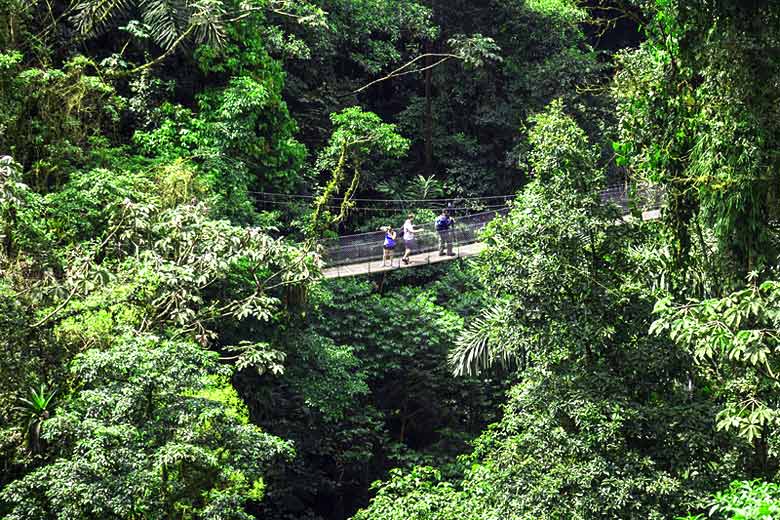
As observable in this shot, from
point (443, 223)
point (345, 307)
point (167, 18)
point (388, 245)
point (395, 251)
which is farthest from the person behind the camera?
point (443, 223)

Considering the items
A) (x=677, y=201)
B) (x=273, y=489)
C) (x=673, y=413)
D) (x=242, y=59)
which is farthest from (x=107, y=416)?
(x=242, y=59)

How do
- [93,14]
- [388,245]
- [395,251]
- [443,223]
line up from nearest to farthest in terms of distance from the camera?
[93,14] → [388,245] → [395,251] → [443,223]

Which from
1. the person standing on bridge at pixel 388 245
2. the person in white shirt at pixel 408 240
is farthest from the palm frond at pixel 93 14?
the person in white shirt at pixel 408 240

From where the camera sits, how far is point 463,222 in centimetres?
2106

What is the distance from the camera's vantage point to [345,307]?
62.2 ft

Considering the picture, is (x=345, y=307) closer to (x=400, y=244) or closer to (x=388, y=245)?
(x=388, y=245)

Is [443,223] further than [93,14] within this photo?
Yes

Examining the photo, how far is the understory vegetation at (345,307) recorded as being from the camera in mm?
8273

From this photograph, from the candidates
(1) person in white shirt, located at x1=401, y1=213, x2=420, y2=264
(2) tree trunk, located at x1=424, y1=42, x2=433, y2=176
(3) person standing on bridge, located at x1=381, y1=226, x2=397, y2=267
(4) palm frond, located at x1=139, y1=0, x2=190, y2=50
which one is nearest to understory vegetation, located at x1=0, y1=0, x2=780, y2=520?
(4) palm frond, located at x1=139, y1=0, x2=190, y2=50

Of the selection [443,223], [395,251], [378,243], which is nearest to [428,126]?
[443,223]

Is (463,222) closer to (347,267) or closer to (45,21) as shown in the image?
(347,267)

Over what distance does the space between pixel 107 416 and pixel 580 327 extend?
454 cm

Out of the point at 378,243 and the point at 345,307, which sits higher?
the point at 378,243

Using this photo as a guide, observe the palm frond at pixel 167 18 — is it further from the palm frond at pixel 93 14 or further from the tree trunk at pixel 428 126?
the tree trunk at pixel 428 126
